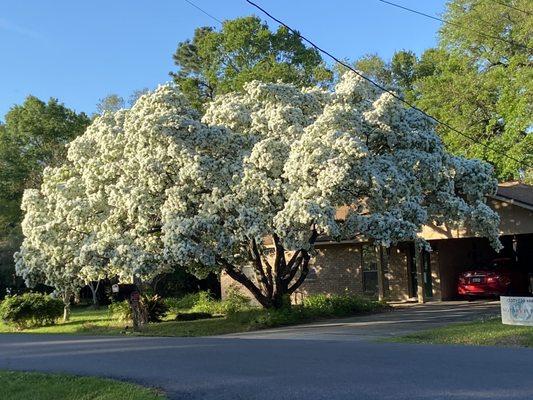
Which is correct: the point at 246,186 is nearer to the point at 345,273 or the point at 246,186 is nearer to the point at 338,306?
the point at 338,306

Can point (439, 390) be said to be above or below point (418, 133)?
below

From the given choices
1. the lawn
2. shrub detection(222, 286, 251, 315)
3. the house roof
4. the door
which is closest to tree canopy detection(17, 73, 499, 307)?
the lawn

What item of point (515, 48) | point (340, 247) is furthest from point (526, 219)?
point (515, 48)

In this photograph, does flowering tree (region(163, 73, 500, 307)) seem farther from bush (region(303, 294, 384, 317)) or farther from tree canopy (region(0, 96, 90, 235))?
tree canopy (region(0, 96, 90, 235))

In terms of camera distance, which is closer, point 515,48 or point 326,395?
point 326,395

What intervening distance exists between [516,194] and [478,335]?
1203 centimetres

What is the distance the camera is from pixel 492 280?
2433cm

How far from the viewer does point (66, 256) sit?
20.9 meters

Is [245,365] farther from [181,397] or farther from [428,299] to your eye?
[428,299]

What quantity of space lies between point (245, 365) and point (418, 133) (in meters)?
11.7

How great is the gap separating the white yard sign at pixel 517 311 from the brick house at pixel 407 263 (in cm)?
867

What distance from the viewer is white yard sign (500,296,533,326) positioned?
15680mm

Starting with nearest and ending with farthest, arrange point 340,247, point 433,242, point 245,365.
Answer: point 245,365 < point 433,242 < point 340,247

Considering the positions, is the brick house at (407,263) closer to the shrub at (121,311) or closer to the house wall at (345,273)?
the house wall at (345,273)
